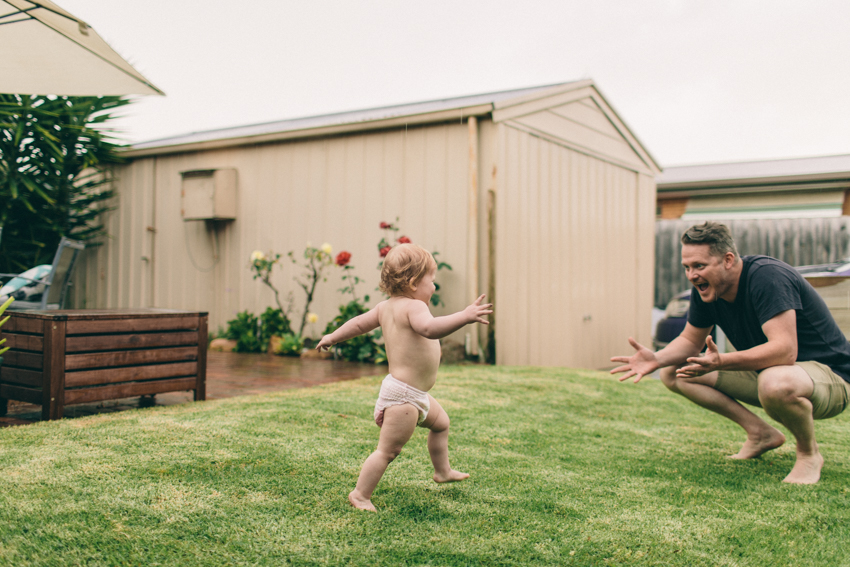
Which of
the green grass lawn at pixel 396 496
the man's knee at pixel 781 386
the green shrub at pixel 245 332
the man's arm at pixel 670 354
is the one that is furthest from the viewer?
the green shrub at pixel 245 332

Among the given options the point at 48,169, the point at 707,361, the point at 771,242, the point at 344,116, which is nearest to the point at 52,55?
the point at 707,361

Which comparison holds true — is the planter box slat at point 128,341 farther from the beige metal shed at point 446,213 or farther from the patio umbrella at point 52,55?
the beige metal shed at point 446,213

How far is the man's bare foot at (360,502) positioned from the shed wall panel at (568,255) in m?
4.26

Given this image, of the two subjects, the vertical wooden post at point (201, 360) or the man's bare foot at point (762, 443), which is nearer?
the man's bare foot at point (762, 443)

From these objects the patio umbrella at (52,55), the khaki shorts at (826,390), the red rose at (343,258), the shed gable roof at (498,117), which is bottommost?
the khaki shorts at (826,390)

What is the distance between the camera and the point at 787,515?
2.03 meters

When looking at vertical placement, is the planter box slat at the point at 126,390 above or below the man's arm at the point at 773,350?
below

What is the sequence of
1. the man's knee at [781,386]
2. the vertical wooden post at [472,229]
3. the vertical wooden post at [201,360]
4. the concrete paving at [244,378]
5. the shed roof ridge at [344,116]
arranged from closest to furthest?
1. the man's knee at [781,386]
2. the concrete paving at [244,378]
3. the vertical wooden post at [201,360]
4. the vertical wooden post at [472,229]
5. the shed roof ridge at [344,116]

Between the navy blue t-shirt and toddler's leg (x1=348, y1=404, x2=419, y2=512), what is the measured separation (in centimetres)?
152

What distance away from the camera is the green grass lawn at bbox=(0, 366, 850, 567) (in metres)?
1.66

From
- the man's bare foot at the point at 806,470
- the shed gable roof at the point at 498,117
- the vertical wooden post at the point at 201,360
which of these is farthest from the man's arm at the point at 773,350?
the shed gable roof at the point at 498,117

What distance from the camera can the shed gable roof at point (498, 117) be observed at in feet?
20.5

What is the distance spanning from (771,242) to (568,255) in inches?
200

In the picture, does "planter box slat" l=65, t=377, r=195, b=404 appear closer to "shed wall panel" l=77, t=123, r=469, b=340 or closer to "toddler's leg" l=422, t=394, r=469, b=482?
"toddler's leg" l=422, t=394, r=469, b=482
